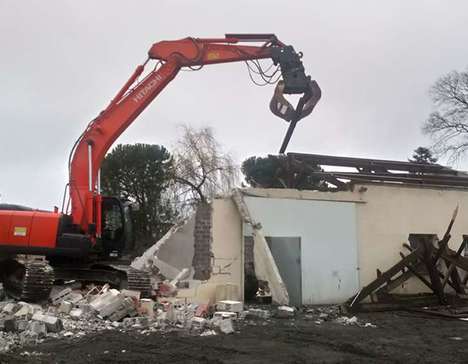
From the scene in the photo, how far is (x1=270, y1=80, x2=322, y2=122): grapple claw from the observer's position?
558 inches

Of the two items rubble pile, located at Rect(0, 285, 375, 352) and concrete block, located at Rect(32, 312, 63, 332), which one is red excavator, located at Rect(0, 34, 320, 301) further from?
concrete block, located at Rect(32, 312, 63, 332)

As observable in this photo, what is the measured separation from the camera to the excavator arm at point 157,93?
13.6m

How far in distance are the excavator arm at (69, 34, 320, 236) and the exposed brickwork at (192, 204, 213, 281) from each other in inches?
98.2

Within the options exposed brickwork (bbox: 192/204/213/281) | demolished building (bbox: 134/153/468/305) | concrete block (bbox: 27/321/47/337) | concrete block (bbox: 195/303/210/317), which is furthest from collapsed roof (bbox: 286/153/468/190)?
concrete block (bbox: 27/321/47/337)

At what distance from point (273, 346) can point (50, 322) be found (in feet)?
12.4

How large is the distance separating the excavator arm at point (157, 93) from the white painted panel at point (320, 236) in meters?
2.37

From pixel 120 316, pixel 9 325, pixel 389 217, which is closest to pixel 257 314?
pixel 120 316

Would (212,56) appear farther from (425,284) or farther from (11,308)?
(425,284)

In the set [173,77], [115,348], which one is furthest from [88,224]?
[115,348]

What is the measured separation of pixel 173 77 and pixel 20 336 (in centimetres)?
780

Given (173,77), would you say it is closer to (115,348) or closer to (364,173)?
(364,173)

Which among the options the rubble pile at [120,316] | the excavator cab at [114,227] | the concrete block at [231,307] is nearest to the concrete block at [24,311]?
the rubble pile at [120,316]

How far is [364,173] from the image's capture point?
1670cm

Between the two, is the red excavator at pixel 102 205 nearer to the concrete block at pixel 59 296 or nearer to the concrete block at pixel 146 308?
the concrete block at pixel 59 296
